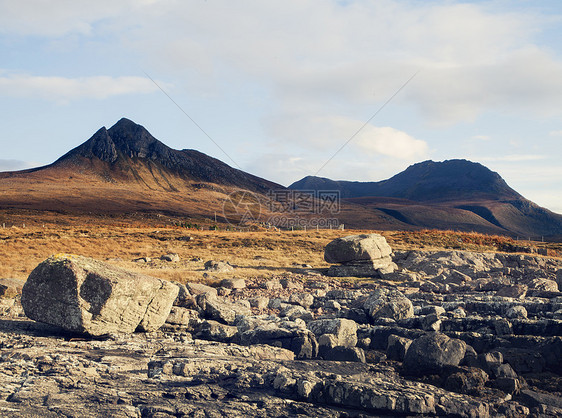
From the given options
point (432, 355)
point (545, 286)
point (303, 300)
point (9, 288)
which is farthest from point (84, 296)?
point (545, 286)

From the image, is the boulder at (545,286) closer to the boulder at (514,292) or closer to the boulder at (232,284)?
the boulder at (514,292)

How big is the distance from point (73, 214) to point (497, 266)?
324 feet

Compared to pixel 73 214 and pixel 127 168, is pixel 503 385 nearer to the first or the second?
pixel 73 214

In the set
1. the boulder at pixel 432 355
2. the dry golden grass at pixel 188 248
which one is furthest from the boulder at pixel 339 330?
the dry golden grass at pixel 188 248

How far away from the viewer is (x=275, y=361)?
992 cm

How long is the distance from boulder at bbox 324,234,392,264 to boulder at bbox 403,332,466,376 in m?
18.3

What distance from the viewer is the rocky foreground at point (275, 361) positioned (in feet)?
24.6

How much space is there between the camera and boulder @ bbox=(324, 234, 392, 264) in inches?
1107

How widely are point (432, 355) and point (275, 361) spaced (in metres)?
3.35

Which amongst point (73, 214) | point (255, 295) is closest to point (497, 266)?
point (255, 295)

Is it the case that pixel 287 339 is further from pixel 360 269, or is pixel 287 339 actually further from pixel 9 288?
pixel 360 269

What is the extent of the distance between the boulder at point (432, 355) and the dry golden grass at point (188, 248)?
584 inches

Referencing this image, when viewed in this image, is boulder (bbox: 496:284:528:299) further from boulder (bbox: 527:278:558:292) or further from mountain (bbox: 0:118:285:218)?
mountain (bbox: 0:118:285:218)

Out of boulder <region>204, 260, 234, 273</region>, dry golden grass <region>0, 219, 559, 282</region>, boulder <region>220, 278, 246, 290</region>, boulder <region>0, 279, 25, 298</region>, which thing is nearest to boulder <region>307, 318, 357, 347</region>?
boulder <region>220, 278, 246, 290</region>
